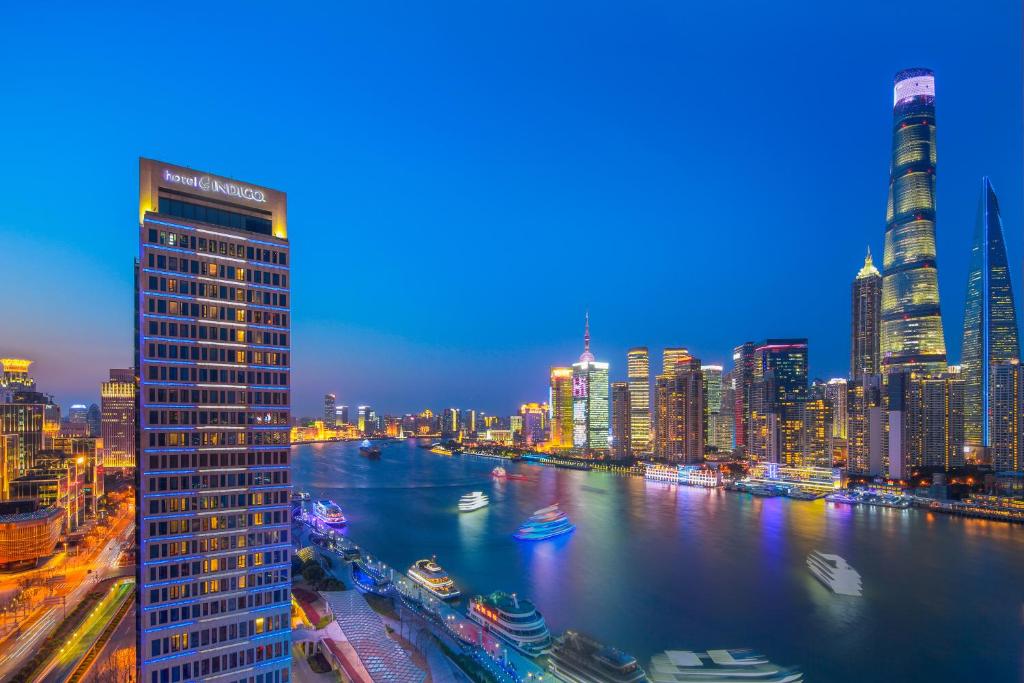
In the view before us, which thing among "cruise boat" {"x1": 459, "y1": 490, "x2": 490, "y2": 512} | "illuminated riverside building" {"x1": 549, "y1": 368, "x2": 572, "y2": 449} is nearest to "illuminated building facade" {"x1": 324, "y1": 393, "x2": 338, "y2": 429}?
"illuminated riverside building" {"x1": 549, "y1": 368, "x2": 572, "y2": 449}

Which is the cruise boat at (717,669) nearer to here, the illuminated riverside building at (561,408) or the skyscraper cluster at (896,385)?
the skyscraper cluster at (896,385)

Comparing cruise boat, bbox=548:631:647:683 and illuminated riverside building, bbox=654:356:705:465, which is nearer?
cruise boat, bbox=548:631:647:683

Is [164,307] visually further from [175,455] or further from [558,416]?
[558,416]

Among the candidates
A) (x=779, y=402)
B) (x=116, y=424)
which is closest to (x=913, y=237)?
(x=779, y=402)

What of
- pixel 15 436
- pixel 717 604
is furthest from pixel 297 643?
pixel 15 436

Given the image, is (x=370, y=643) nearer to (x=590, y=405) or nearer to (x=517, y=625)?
(x=517, y=625)

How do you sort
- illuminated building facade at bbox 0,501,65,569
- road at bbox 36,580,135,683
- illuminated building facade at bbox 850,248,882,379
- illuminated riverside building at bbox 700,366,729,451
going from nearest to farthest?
road at bbox 36,580,135,683, illuminated building facade at bbox 0,501,65,569, illuminated building facade at bbox 850,248,882,379, illuminated riverside building at bbox 700,366,729,451

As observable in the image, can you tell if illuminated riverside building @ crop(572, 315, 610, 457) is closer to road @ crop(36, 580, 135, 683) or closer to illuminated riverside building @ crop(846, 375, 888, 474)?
illuminated riverside building @ crop(846, 375, 888, 474)

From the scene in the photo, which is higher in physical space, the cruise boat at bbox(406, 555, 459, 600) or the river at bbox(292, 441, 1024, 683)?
the cruise boat at bbox(406, 555, 459, 600)
